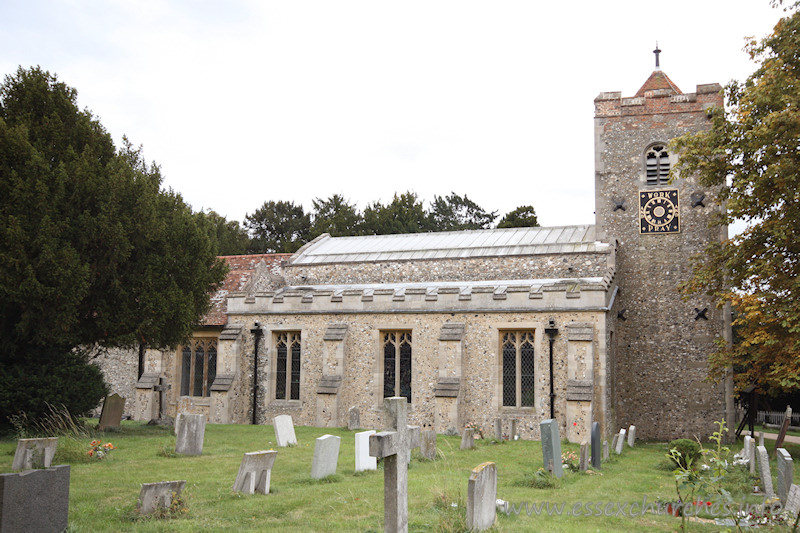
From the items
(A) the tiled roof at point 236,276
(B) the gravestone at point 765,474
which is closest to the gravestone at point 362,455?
(B) the gravestone at point 765,474

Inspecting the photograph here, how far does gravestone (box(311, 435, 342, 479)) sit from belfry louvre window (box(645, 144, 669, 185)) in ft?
52.6

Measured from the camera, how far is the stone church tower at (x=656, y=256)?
67.1 feet

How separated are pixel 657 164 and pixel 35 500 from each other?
819 inches

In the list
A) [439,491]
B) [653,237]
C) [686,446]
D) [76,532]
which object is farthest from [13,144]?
[653,237]

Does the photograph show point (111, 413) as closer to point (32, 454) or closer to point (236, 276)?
point (32, 454)

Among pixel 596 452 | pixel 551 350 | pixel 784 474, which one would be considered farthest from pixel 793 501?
pixel 551 350

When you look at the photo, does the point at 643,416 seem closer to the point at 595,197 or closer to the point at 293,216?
the point at 595,197

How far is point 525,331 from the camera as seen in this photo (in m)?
18.7

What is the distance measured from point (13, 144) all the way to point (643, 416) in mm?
18882

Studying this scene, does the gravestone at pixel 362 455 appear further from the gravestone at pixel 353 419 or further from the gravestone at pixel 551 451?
the gravestone at pixel 353 419

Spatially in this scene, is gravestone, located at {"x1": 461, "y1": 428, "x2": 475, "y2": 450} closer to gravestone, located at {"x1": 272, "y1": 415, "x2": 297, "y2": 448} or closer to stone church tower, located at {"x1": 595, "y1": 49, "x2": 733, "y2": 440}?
gravestone, located at {"x1": 272, "y1": 415, "x2": 297, "y2": 448}

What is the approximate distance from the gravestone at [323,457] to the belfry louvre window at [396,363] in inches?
362

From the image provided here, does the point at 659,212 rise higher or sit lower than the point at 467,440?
higher

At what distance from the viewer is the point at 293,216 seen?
49.8 meters
